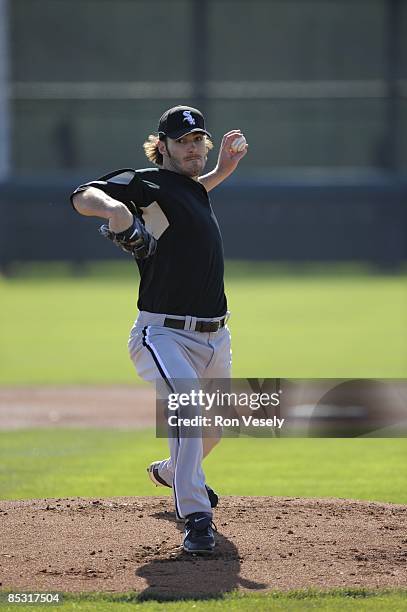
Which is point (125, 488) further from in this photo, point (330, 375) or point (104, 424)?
point (330, 375)

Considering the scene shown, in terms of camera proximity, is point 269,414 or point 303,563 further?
point 269,414

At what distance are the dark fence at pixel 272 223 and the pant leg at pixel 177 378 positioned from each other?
21.6 metres

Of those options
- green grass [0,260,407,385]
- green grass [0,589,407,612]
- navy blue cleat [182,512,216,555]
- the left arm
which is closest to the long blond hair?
the left arm

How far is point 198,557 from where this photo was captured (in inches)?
192

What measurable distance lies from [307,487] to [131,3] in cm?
2634

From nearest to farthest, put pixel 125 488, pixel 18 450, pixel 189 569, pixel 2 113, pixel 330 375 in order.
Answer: pixel 189 569
pixel 125 488
pixel 18 450
pixel 330 375
pixel 2 113

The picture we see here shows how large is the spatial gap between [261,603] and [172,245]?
1.69m

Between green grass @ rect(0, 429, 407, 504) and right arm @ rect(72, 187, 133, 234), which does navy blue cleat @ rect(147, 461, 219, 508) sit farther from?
right arm @ rect(72, 187, 133, 234)

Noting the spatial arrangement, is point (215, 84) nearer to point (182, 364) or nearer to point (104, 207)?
point (182, 364)

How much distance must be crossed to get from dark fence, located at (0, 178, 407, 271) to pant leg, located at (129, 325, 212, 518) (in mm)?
21573

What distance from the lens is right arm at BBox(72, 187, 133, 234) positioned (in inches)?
182

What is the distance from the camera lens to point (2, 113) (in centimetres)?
3033

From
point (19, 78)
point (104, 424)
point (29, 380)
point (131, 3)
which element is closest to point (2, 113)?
point (19, 78)

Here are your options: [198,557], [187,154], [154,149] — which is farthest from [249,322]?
[198,557]
